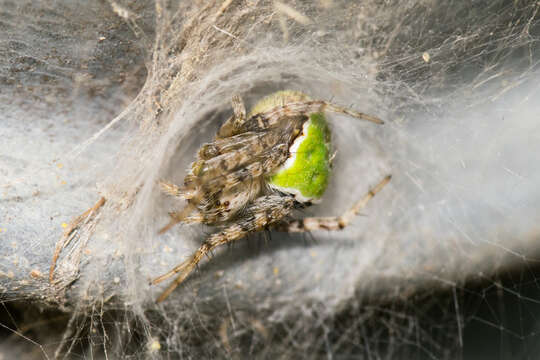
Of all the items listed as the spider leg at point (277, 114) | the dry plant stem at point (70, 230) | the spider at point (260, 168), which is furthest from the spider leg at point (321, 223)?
the dry plant stem at point (70, 230)

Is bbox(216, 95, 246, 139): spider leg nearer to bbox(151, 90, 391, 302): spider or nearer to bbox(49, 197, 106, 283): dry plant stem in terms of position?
bbox(151, 90, 391, 302): spider

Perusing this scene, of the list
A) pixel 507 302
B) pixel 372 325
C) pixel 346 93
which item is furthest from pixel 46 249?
pixel 507 302

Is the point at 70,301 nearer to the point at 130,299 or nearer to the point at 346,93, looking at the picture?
the point at 130,299

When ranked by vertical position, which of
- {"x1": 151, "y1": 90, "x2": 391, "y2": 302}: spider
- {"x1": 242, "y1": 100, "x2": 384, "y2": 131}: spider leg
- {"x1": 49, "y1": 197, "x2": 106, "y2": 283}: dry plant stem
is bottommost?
{"x1": 49, "y1": 197, "x2": 106, "y2": 283}: dry plant stem

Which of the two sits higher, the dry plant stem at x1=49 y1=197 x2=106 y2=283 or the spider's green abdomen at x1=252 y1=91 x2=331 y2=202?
the spider's green abdomen at x1=252 y1=91 x2=331 y2=202

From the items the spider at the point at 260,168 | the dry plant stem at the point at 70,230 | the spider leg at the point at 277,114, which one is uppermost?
the spider leg at the point at 277,114

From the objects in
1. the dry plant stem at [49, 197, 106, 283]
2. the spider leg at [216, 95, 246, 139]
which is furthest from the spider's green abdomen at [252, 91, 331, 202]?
the dry plant stem at [49, 197, 106, 283]

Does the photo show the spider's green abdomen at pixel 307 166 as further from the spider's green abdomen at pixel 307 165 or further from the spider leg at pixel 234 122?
the spider leg at pixel 234 122
